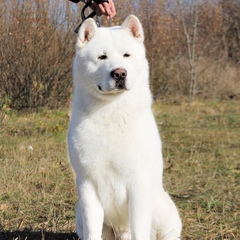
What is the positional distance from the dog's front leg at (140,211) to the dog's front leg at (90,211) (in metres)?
0.20

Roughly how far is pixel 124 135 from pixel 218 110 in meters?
9.22

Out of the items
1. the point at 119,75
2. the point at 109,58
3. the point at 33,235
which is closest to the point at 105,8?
the point at 109,58

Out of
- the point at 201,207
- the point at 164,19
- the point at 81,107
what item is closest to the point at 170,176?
A: the point at 201,207

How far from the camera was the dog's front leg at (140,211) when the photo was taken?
8.50 feet

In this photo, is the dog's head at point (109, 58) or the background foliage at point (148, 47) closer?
the dog's head at point (109, 58)

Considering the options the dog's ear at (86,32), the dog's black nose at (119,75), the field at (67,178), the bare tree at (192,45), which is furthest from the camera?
the bare tree at (192,45)

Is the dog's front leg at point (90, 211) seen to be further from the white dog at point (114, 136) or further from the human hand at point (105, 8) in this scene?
the human hand at point (105, 8)

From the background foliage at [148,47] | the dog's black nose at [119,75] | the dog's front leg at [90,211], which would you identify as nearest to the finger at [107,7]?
the dog's black nose at [119,75]

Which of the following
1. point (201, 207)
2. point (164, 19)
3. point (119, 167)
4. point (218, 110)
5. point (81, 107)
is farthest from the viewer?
point (164, 19)

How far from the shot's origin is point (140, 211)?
103 inches

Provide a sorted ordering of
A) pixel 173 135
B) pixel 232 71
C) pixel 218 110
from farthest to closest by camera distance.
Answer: pixel 232 71 → pixel 218 110 → pixel 173 135

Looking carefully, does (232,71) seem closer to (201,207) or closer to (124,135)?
(201,207)

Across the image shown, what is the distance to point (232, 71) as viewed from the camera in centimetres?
1464

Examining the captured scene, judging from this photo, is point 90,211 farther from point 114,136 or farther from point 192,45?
point 192,45
